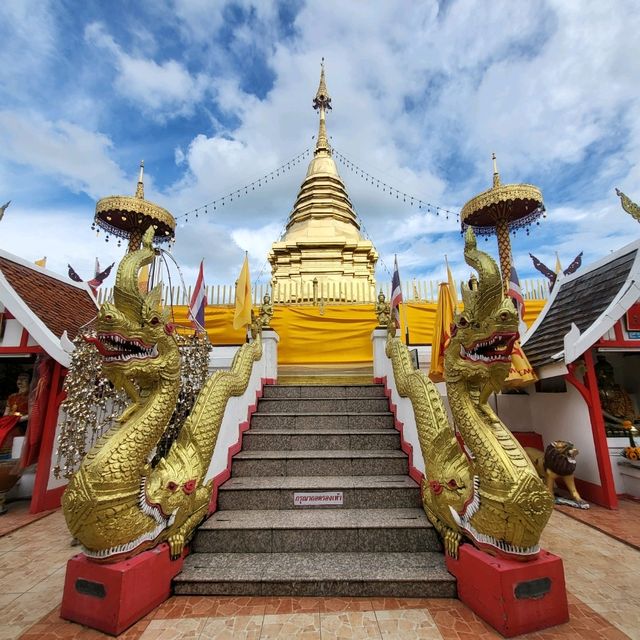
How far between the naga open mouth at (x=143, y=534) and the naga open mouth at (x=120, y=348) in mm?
940

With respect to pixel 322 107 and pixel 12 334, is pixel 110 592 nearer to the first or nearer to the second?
pixel 12 334

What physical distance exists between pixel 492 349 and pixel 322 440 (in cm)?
262

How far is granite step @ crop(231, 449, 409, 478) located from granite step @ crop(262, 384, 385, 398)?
1.56 metres

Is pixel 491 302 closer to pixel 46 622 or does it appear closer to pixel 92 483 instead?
pixel 92 483

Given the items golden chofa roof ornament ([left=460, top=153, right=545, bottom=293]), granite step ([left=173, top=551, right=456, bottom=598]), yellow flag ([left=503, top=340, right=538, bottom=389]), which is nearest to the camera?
granite step ([left=173, top=551, right=456, bottom=598])

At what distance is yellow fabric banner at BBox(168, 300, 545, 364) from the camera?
923 centimetres

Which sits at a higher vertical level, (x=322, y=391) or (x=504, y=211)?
(x=504, y=211)

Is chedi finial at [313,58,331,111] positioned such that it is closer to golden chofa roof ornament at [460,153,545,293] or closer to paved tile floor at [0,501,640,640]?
golden chofa roof ornament at [460,153,545,293]

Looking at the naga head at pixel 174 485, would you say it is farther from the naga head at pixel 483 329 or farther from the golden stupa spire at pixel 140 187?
the golden stupa spire at pixel 140 187

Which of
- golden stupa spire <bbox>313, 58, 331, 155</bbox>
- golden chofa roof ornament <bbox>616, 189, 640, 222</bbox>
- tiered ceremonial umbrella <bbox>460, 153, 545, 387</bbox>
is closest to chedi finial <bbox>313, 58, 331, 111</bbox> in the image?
golden stupa spire <bbox>313, 58, 331, 155</bbox>

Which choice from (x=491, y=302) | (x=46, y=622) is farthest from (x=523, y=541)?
(x=46, y=622)

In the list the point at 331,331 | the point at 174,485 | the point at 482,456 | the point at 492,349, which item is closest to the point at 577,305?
the point at 492,349

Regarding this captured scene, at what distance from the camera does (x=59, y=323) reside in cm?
557

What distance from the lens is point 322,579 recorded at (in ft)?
8.96
